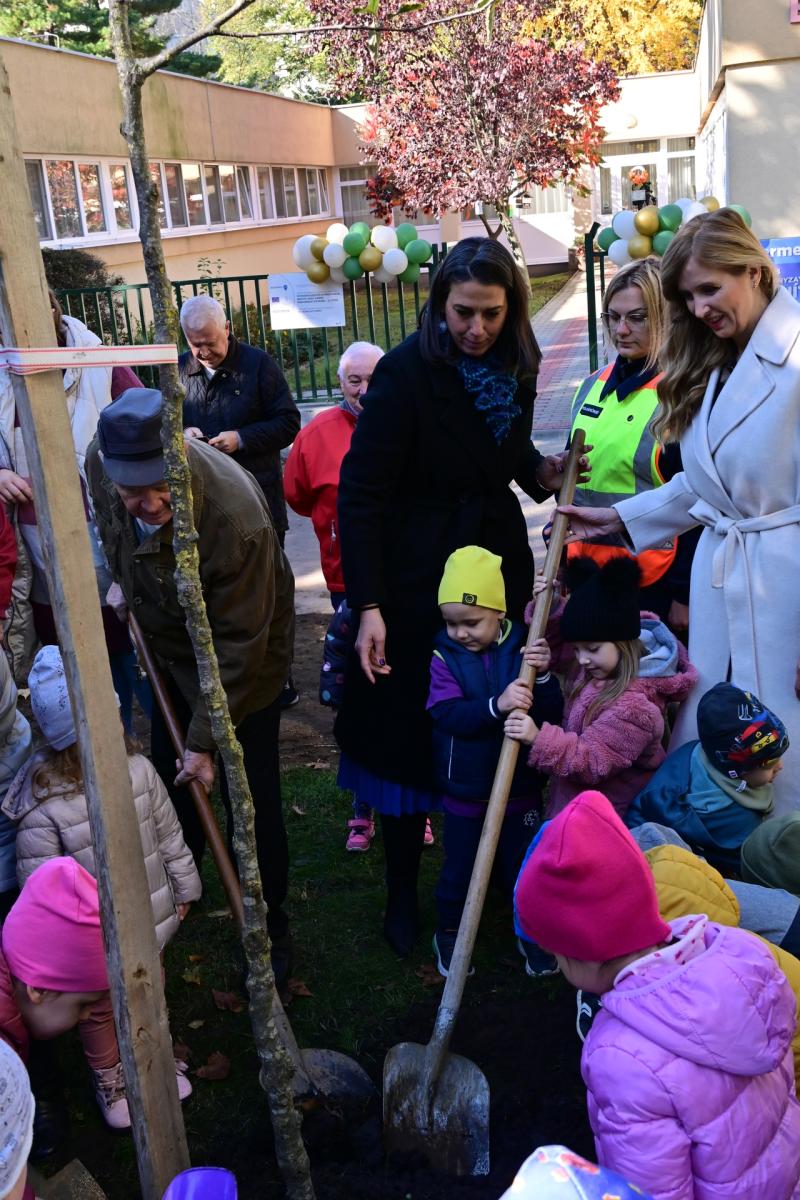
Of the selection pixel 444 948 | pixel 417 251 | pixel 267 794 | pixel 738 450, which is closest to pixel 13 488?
pixel 267 794

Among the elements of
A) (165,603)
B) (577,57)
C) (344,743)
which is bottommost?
(344,743)

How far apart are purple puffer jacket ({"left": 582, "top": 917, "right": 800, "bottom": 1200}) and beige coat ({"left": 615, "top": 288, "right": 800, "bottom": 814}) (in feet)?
4.27

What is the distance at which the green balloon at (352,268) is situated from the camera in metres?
9.30

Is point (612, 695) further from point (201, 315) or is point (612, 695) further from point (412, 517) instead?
point (201, 315)

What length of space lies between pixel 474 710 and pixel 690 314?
126cm

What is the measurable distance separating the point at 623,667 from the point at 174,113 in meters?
21.3

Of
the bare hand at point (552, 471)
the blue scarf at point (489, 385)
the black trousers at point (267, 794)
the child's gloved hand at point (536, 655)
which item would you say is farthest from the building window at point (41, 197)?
the child's gloved hand at point (536, 655)

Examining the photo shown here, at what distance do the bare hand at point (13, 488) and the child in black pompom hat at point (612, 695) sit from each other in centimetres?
207

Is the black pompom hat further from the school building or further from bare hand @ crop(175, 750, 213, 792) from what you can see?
the school building

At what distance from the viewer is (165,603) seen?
3.16 metres

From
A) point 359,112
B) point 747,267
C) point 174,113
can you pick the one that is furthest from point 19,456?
point 359,112

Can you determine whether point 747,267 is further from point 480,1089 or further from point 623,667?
point 480,1089

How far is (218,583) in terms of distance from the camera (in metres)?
3.03

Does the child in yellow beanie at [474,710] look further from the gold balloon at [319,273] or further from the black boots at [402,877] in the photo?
the gold balloon at [319,273]
